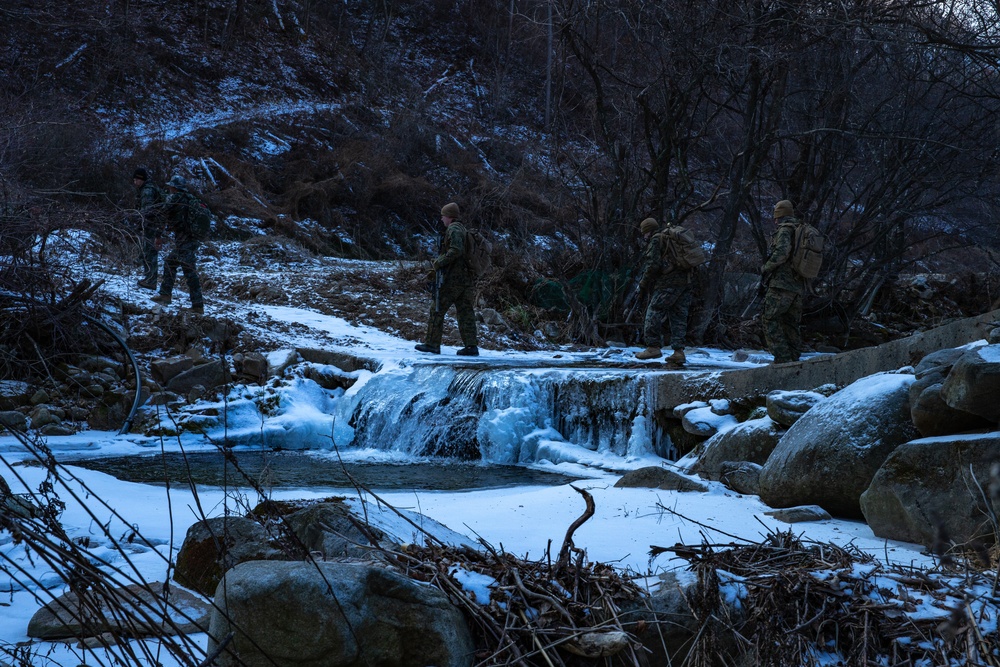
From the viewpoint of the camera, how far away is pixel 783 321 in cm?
923

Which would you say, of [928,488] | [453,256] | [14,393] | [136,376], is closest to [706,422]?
[928,488]

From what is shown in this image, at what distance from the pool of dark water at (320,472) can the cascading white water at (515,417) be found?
0.51 meters

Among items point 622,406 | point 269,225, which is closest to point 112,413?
point 622,406

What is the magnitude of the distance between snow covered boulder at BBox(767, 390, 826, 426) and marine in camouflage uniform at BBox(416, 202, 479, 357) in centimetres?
519

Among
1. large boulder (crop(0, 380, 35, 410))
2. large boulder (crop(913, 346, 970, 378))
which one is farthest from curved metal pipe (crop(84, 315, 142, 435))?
large boulder (crop(913, 346, 970, 378))

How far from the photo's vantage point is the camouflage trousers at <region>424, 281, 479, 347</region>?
10734mm

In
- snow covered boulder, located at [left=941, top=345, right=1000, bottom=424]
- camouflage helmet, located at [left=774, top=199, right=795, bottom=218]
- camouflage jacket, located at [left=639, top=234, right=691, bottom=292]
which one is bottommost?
snow covered boulder, located at [left=941, top=345, right=1000, bottom=424]

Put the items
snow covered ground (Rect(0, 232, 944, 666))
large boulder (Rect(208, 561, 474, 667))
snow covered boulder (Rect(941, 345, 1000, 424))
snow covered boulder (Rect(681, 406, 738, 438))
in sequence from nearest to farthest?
large boulder (Rect(208, 561, 474, 667))
snow covered ground (Rect(0, 232, 944, 666))
snow covered boulder (Rect(941, 345, 1000, 424))
snow covered boulder (Rect(681, 406, 738, 438))

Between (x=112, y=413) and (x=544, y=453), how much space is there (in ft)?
15.2

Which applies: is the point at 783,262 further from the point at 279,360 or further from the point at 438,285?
the point at 279,360

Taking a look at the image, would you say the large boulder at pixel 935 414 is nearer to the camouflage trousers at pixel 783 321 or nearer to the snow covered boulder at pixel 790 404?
the snow covered boulder at pixel 790 404

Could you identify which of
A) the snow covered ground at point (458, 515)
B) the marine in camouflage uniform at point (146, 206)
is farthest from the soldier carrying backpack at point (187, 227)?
the snow covered ground at point (458, 515)

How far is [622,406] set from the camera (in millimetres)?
8695

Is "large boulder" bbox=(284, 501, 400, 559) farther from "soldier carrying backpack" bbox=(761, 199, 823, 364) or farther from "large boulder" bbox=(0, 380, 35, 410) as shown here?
"soldier carrying backpack" bbox=(761, 199, 823, 364)
